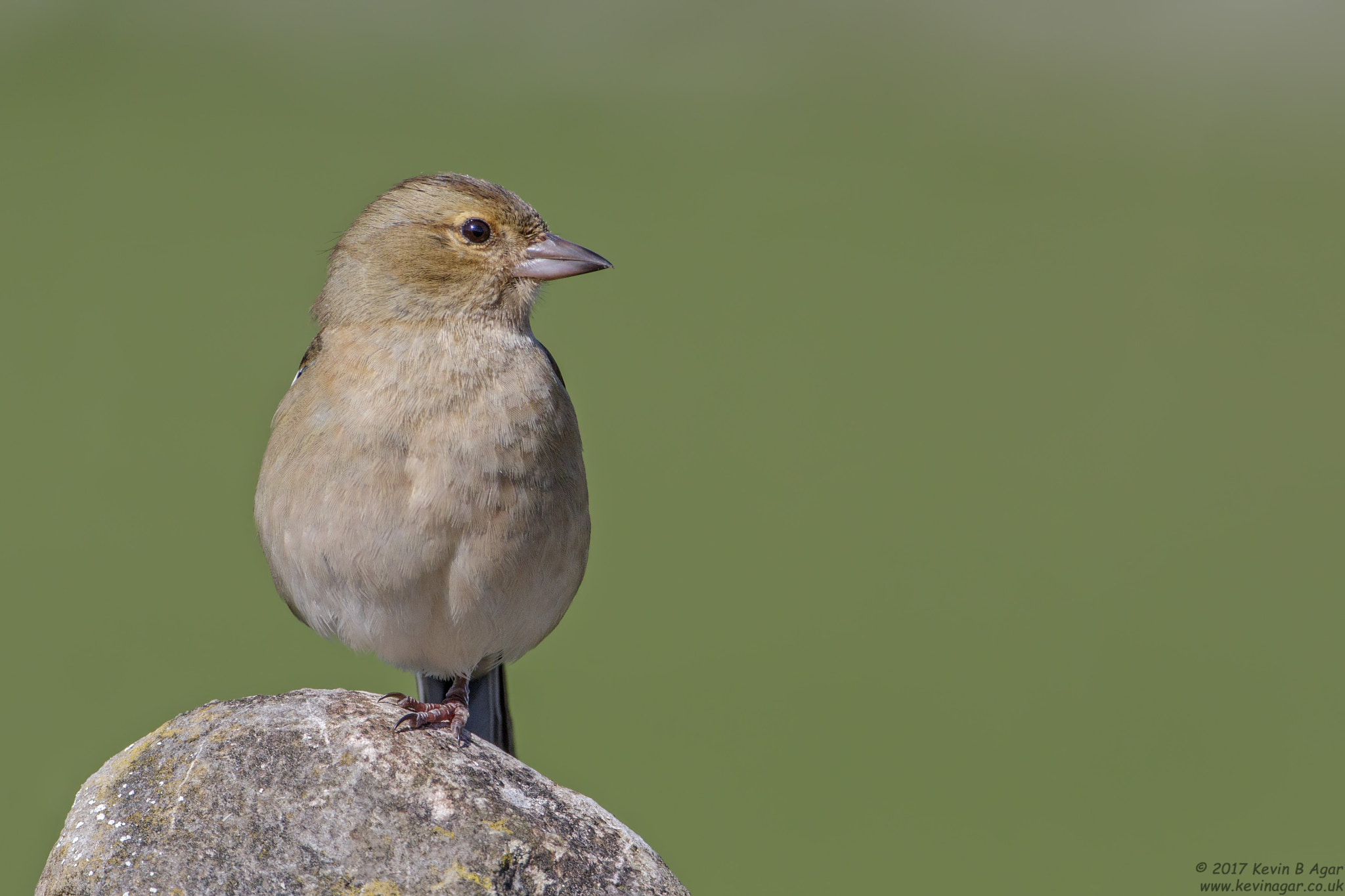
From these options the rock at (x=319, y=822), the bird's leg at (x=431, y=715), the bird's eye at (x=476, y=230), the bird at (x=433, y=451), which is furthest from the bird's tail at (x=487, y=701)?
the bird's eye at (x=476, y=230)

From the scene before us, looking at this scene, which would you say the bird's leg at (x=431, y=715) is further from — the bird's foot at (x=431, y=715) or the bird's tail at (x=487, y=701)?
the bird's tail at (x=487, y=701)

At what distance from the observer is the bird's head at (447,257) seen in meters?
4.79

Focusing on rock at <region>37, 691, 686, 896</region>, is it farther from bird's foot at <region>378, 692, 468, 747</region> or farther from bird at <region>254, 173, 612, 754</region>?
bird at <region>254, 173, 612, 754</region>

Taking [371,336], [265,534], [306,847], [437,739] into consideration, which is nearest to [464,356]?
[371,336]

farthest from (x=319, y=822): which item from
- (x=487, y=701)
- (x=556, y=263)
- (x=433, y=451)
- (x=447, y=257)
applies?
(x=556, y=263)

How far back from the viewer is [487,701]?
17.5 ft

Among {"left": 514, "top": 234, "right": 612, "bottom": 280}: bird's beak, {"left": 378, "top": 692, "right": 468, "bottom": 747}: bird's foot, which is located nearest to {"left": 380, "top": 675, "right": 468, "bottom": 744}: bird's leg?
{"left": 378, "top": 692, "right": 468, "bottom": 747}: bird's foot

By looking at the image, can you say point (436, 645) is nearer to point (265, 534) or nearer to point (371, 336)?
point (265, 534)

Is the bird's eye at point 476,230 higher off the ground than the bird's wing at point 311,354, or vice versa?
the bird's eye at point 476,230

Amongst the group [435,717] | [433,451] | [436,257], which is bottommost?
[435,717]

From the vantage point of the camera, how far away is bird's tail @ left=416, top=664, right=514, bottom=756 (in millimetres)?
5273

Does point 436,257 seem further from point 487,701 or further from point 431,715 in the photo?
point 487,701

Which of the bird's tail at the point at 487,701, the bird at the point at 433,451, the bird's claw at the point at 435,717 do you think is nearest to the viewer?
the bird's claw at the point at 435,717

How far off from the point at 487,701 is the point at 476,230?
1961 mm
